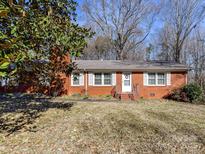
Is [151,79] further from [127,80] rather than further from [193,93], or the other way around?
[193,93]

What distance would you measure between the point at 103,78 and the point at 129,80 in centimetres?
220

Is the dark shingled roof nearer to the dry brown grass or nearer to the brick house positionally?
the brick house

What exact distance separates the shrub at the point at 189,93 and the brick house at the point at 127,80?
1.48 meters

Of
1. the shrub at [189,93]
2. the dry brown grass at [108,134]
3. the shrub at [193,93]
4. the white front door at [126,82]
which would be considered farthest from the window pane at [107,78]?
the dry brown grass at [108,134]

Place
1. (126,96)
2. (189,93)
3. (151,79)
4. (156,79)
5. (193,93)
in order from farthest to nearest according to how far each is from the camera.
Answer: (151,79) → (156,79) → (126,96) → (189,93) → (193,93)

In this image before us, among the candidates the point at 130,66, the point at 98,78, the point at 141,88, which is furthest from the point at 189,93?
the point at 98,78

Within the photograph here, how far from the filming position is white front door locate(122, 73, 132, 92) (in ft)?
76.2

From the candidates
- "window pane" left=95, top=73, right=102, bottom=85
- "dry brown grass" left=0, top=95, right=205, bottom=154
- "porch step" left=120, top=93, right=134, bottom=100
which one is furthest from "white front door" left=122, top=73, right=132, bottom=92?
"dry brown grass" left=0, top=95, right=205, bottom=154

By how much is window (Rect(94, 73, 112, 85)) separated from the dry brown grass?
1132 cm

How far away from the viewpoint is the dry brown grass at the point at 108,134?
25.6 ft

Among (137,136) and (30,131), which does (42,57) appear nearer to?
(30,131)

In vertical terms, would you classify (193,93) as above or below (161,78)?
below

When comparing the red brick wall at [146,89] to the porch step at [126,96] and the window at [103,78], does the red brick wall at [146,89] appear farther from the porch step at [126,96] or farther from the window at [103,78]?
the porch step at [126,96]

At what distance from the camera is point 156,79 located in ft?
75.7
